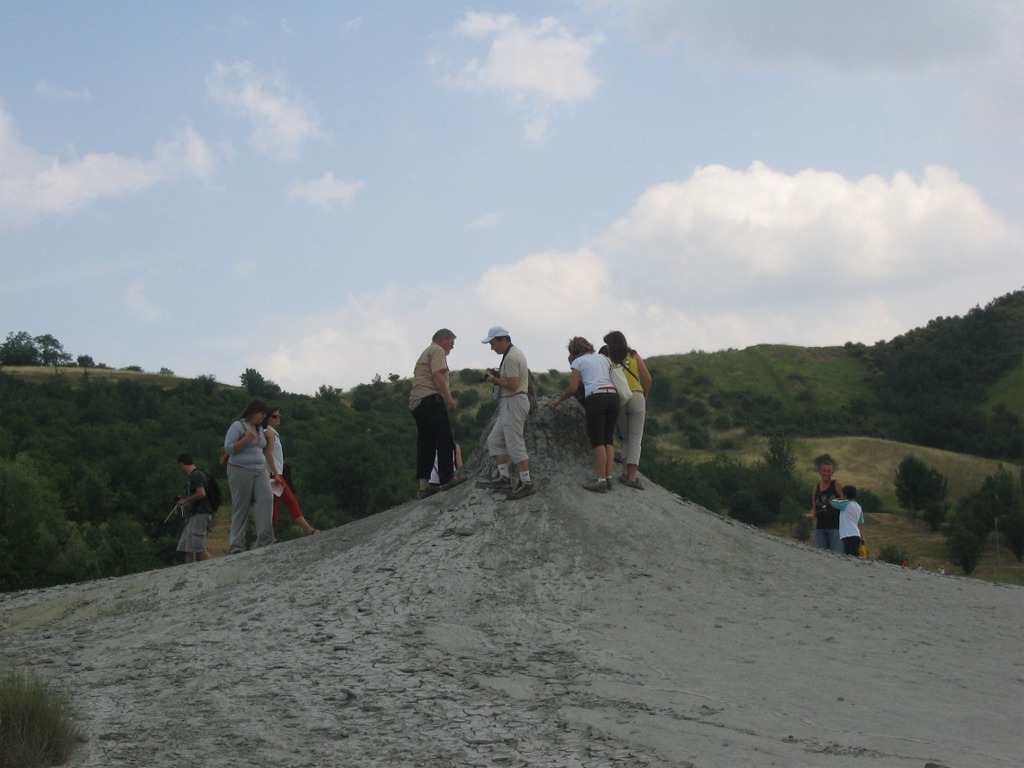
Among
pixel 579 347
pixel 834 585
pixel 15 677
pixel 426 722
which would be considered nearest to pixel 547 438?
pixel 579 347

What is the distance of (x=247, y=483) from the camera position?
9.98 meters

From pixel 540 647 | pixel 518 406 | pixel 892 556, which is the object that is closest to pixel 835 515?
→ pixel 518 406

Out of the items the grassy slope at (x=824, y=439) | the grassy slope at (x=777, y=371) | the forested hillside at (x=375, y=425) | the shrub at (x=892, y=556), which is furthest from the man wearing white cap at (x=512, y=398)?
the grassy slope at (x=777, y=371)

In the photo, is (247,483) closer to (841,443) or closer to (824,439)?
(841,443)

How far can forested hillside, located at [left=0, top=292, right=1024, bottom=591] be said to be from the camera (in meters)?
31.0

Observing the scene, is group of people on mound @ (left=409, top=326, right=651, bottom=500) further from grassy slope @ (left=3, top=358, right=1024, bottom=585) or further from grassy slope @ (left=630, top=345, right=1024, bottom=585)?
grassy slope @ (left=630, top=345, right=1024, bottom=585)

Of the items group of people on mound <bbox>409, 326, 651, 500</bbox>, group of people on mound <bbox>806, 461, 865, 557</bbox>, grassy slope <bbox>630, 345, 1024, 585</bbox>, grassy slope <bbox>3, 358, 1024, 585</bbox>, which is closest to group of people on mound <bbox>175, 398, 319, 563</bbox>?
group of people on mound <bbox>409, 326, 651, 500</bbox>

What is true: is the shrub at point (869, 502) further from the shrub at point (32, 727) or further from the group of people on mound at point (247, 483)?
the shrub at point (32, 727)

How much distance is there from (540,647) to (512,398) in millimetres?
2358

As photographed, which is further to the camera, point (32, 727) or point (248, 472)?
point (248, 472)

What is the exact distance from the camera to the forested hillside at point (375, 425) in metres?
31.0

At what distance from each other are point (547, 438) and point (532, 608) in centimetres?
219

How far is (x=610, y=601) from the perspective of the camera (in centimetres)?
792

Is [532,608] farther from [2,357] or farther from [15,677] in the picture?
[2,357]
